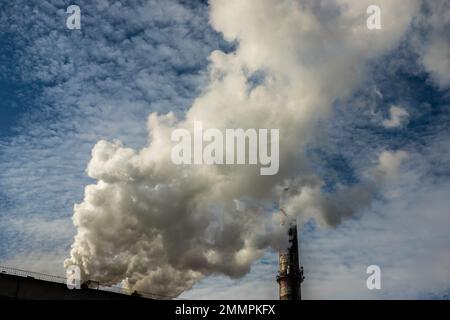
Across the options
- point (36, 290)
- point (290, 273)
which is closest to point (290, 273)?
point (290, 273)

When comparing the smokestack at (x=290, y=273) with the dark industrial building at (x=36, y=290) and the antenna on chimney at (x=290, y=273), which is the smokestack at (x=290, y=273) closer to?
the antenna on chimney at (x=290, y=273)

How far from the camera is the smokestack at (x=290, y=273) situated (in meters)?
48.9

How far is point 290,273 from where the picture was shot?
49.2 metres

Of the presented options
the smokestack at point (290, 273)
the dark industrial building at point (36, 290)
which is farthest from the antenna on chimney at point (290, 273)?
the dark industrial building at point (36, 290)

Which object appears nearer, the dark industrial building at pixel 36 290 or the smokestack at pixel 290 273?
the dark industrial building at pixel 36 290

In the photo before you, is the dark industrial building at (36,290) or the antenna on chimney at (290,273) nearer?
the dark industrial building at (36,290)

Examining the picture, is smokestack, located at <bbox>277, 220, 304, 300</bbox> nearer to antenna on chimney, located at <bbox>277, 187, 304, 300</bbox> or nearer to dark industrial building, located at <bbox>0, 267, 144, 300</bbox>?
antenna on chimney, located at <bbox>277, 187, 304, 300</bbox>

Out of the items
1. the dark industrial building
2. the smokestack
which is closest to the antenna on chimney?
the smokestack

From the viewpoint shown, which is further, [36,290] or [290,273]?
[290,273]

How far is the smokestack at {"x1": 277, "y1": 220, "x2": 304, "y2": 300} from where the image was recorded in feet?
161

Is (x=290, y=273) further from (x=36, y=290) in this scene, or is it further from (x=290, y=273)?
(x=36, y=290)
